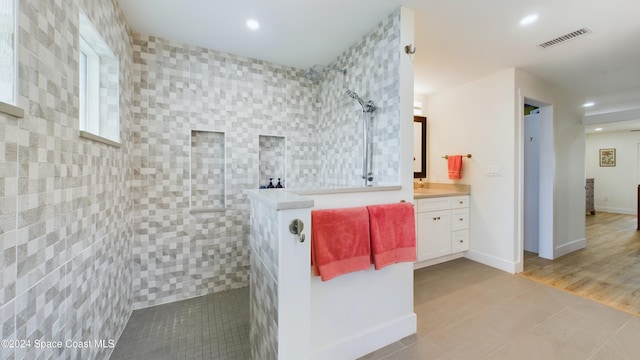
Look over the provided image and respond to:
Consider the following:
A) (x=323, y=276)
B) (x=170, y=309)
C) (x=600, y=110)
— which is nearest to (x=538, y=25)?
(x=323, y=276)

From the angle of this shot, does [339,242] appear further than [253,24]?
No

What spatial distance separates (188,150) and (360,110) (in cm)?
171

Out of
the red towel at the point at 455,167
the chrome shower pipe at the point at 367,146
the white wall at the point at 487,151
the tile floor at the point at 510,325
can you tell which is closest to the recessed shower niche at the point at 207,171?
the chrome shower pipe at the point at 367,146

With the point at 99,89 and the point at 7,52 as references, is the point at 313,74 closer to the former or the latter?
the point at 99,89

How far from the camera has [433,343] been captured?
A: 1657mm

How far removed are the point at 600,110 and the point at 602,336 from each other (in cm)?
499

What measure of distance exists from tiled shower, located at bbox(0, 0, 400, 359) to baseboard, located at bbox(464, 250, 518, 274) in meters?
2.13

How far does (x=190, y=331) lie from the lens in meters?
1.85

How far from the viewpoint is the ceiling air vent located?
2010 mm

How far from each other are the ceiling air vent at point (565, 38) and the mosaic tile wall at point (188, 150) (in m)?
2.55

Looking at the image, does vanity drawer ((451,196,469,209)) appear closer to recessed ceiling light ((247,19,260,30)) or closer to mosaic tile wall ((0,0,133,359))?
recessed ceiling light ((247,19,260,30))

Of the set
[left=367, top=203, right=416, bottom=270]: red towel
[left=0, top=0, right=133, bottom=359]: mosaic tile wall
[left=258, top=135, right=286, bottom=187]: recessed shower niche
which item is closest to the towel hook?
[left=367, top=203, right=416, bottom=270]: red towel

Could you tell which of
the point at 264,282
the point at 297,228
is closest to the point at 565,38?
the point at 297,228

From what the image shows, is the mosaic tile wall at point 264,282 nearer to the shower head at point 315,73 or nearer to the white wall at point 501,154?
the shower head at point 315,73
